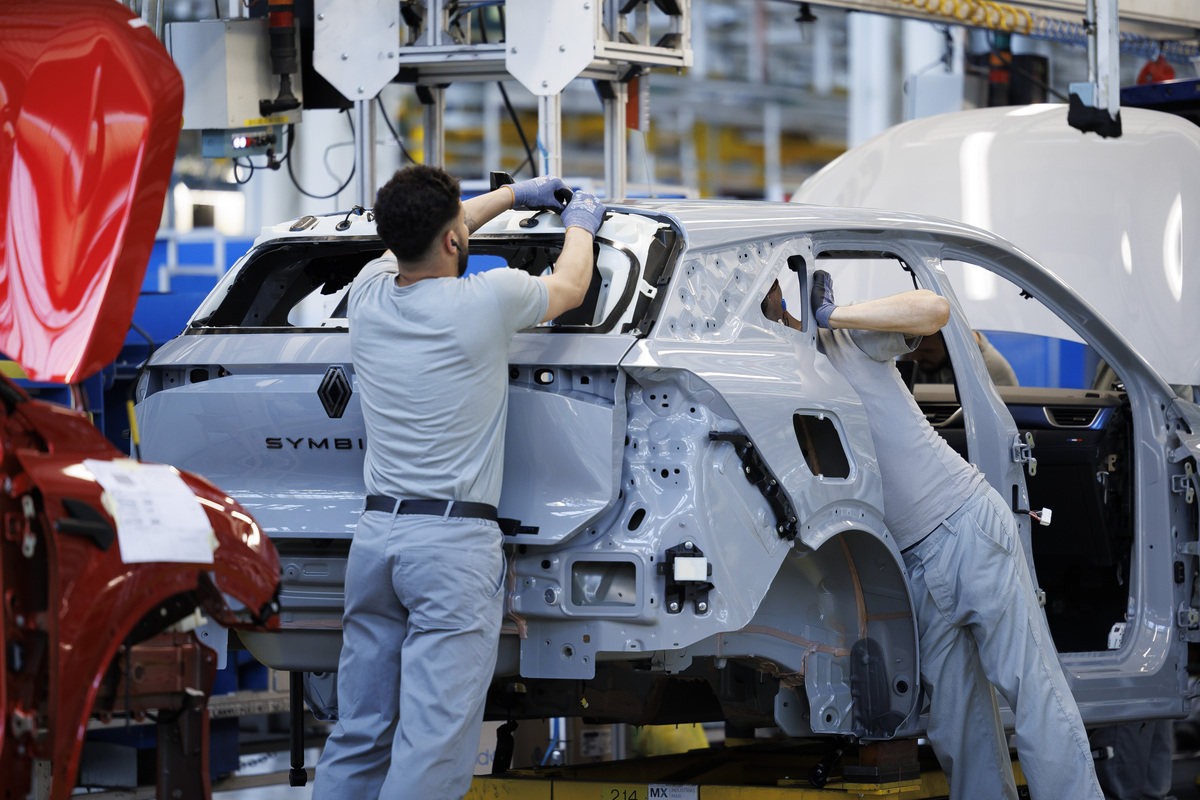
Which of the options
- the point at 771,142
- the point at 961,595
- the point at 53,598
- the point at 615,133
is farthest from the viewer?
the point at 771,142

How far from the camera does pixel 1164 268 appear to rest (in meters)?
6.77

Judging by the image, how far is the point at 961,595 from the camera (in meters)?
4.47

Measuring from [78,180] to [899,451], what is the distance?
2446 millimetres

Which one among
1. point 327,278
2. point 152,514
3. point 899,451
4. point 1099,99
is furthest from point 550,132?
point 152,514

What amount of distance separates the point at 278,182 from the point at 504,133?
37.7 feet

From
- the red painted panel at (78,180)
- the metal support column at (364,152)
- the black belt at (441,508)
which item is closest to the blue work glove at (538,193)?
the black belt at (441,508)

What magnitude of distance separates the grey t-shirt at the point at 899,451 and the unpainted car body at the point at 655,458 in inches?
7.6

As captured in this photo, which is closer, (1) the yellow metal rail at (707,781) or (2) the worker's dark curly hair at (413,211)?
(2) the worker's dark curly hair at (413,211)

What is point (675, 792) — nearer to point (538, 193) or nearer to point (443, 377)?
point (443, 377)

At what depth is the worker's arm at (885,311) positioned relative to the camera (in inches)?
171

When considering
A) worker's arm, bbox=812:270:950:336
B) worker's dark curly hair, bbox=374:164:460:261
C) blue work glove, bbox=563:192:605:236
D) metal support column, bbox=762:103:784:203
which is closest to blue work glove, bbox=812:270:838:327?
worker's arm, bbox=812:270:950:336

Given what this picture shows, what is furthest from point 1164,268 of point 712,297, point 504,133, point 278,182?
point 504,133

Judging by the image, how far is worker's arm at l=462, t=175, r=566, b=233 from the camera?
13.6ft

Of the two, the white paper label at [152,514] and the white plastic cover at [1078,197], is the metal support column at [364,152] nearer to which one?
the white plastic cover at [1078,197]
